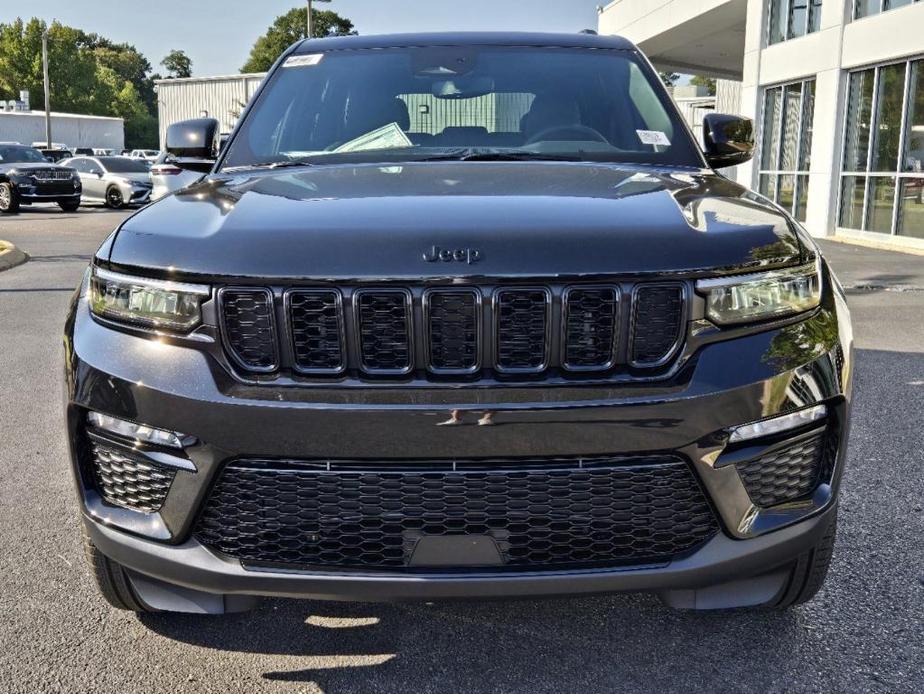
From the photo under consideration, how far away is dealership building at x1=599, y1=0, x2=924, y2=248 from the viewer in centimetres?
1467

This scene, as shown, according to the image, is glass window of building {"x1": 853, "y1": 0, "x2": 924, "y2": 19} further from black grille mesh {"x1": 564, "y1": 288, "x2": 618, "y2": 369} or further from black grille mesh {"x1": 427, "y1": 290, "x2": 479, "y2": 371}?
black grille mesh {"x1": 427, "y1": 290, "x2": 479, "y2": 371}

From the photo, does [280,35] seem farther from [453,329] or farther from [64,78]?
[453,329]

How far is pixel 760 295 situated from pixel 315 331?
1.00 metres

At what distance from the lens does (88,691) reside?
2375 millimetres

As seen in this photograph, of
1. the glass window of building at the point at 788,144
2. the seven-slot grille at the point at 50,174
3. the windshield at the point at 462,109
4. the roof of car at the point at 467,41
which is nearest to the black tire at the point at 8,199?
the seven-slot grille at the point at 50,174

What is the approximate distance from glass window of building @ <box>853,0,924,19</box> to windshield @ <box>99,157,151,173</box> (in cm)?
1831

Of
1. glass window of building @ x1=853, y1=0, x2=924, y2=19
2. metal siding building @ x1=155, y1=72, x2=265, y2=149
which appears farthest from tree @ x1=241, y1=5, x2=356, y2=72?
glass window of building @ x1=853, y1=0, x2=924, y2=19

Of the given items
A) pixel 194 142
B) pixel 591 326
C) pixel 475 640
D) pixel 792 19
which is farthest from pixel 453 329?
pixel 792 19

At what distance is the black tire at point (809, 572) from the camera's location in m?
2.38

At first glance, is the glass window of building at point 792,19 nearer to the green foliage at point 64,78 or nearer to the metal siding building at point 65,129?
the metal siding building at point 65,129

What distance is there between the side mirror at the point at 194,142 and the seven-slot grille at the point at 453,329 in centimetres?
182

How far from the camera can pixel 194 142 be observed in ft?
12.1

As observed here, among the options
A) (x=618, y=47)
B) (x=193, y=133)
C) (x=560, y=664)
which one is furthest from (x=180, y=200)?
(x=618, y=47)

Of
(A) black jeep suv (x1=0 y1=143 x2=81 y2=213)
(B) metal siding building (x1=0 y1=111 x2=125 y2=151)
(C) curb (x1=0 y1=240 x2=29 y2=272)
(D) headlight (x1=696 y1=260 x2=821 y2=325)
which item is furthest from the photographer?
(B) metal siding building (x1=0 y1=111 x2=125 y2=151)
